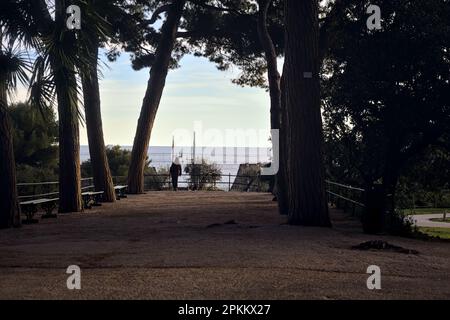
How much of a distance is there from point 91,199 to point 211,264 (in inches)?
601

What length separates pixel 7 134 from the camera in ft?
43.4

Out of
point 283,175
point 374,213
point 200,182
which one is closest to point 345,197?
point 283,175

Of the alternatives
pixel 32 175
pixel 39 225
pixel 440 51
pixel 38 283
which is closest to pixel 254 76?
pixel 32 175

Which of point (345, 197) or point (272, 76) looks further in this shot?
point (272, 76)

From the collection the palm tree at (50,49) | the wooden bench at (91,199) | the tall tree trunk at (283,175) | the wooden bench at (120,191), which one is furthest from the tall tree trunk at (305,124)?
the wooden bench at (120,191)

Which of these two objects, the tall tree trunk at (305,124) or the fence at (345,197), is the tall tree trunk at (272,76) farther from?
the tall tree trunk at (305,124)

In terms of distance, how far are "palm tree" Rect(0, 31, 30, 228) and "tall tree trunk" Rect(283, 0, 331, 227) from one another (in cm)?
570

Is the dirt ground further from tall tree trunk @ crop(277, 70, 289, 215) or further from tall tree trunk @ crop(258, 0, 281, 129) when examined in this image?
tall tree trunk @ crop(258, 0, 281, 129)

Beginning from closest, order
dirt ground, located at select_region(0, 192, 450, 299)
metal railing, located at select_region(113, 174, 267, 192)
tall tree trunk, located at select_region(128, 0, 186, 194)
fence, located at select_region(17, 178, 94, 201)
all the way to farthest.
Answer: dirt ground, located at select_region(0, 192, 450, 299) < fence, located at select_region(17, 178, 94, 201) < tall tree trunk, located at select_region(128, 0, 186, 194) < metal railing, located at select_region(113, 174, 267, 192)

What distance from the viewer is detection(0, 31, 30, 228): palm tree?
40.7ft

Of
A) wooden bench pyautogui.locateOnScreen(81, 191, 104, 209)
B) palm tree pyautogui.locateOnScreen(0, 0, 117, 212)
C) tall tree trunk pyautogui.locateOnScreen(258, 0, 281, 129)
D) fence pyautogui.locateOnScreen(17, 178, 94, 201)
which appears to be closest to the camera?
palm tree pyautogui.locateOnScreen(0, 0, 117, 212)

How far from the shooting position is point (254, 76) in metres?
30.4

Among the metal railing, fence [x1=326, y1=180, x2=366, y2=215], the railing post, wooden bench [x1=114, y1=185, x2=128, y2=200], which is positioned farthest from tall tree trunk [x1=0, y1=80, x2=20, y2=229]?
the metal railing

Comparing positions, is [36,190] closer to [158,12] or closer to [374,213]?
[158,12]
